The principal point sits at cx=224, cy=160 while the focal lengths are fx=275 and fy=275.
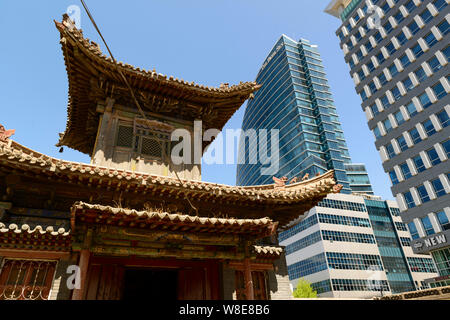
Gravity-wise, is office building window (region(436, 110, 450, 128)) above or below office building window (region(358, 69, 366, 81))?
below

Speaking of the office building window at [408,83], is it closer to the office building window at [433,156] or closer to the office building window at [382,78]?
the office building window at [382,78]

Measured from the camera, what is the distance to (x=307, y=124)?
8994 centimetres

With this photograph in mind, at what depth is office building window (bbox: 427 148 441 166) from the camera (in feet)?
112

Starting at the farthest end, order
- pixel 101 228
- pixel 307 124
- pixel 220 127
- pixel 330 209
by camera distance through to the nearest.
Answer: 1. pixel 307 124
2. pixel 330 209
3. pixel 220 127
4. pixel 101 228

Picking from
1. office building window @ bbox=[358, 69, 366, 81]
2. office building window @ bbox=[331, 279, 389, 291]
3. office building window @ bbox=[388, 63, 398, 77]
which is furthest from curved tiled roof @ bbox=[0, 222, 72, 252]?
office building window @ bbox=[331, 279, 389, 291]

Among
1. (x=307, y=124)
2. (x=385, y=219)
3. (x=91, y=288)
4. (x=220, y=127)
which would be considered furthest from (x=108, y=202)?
(x=307, y=124)

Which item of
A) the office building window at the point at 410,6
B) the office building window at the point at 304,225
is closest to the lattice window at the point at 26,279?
the office building window at the point at 410,6

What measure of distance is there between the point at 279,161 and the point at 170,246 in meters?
90.8

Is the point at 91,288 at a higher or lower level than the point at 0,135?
lower

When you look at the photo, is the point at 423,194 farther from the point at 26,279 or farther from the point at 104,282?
the point at 26,279

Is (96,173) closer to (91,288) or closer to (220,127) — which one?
(91,288)

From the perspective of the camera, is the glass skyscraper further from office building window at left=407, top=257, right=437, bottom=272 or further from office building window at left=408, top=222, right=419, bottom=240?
office building window at left=408, top=222, right=419, bottom=240

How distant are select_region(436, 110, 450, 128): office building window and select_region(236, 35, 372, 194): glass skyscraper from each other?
140 ft

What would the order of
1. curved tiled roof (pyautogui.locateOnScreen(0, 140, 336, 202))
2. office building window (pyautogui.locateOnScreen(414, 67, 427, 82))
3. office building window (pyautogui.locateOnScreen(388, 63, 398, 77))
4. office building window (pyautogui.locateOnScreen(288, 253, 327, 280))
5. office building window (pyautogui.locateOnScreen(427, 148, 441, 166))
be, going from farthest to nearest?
1. office building window (pyautogui.locateOnScreen(288, 253, 327, 280))
2. office building window (pyautogui.locateOnScreen(388, 63, 398, 77))
3. office building window (pyautogui.locateOnScreen(414, 67, 427, 82))
4. office building window (pyautogui.locateOnScreen(427, 148, 441, 166))
5. curved tiled roof (pyautogui.locateOnScreen(0, 140, 336, 202))
